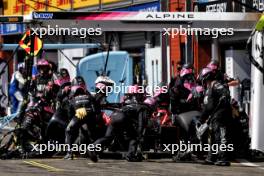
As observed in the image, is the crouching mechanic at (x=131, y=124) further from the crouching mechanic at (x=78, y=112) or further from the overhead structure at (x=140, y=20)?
the overhead structure at (x=140, y=20)

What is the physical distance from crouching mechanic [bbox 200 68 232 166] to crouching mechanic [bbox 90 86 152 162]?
1.17 meters

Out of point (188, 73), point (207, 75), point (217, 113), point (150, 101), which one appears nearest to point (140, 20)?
point (188, 73)

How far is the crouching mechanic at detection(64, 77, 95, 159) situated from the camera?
14.9 m

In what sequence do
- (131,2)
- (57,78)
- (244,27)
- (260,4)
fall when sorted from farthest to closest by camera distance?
(131,2) < (260,4) < (57,78) < (244,27)

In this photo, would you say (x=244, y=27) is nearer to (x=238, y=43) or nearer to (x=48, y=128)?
(x=48, y=128)

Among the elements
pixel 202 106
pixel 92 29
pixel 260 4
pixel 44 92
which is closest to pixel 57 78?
pixel 44 92

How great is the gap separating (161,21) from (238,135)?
258 centimetres

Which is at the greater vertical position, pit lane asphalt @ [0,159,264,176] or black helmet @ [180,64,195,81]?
black helmet @ [180,64,195,81]

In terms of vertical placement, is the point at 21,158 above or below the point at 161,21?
below

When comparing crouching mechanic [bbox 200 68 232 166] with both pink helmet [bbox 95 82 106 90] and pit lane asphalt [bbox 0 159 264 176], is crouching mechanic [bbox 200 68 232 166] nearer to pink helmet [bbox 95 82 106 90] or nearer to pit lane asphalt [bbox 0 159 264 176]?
pit lane asphalt [bbox 0 159 264 176]

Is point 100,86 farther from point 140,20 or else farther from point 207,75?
point 207,75

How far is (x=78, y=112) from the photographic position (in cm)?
1486

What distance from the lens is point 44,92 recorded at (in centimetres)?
1661

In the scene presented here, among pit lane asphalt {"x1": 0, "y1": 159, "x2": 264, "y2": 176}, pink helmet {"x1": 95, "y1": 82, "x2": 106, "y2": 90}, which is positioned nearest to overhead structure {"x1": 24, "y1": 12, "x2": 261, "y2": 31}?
pink helmet {"x1": 95, "y1": 82, "x2": 106, "y2": 90}
